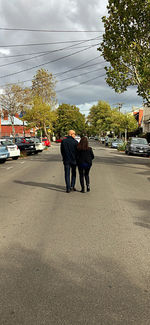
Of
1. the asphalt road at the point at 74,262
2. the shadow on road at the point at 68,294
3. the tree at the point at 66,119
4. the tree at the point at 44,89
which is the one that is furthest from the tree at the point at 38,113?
the shadow on road at the point at 68,294

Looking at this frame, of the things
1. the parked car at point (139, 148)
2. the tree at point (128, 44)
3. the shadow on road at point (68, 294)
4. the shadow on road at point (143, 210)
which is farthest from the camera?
the parked car at point (139, 148)

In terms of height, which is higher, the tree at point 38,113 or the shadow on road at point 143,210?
the tree at point 38,113

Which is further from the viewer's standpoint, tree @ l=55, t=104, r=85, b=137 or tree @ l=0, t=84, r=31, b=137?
tree @ l=55, t=104, r=85, b=137

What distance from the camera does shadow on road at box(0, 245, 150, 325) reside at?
251 cm

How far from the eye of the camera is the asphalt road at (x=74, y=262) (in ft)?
8.52

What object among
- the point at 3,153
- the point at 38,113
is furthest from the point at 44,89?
the point at 3,153

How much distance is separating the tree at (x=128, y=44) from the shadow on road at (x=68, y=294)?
14682 mm

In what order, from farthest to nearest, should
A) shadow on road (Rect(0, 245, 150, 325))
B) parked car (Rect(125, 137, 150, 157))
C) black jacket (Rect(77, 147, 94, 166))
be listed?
parked car (Rect(125, 137, 150, 157)), black jacket (Rect(77, 147, 94, 166)), shadow on road (Rect(0, 245, 150, 325))

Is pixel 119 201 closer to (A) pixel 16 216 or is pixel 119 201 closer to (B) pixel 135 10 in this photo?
(A) pixel 16 216

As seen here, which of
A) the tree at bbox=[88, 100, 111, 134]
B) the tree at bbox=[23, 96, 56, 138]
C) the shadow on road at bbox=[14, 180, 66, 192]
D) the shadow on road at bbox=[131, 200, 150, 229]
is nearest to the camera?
the shadow on road at bbox=[131, 200, 150, 229]

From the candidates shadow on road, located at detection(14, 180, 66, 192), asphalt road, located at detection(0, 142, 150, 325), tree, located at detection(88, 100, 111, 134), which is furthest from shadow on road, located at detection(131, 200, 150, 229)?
tree, located at detection(88, 100, 111, 134)

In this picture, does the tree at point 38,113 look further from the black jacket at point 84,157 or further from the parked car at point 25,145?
the black jacket at point 84,157

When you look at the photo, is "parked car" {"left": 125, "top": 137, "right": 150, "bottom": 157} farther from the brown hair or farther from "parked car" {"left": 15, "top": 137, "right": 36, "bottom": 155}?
the brown hair

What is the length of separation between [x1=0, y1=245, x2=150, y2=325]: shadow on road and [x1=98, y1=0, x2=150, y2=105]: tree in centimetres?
1468
